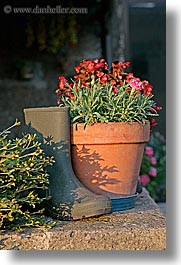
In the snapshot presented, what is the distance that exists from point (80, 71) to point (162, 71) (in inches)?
142

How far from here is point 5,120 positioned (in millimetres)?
4176

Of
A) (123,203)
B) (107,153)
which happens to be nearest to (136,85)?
(107,153)

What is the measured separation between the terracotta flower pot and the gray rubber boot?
2.0 inches

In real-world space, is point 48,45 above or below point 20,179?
above

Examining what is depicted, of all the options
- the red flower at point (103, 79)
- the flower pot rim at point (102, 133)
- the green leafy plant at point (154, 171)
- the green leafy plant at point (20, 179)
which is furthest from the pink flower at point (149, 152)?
the green leafy plant at point (20, 179)

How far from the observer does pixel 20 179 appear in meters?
1.12

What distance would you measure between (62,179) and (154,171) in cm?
257

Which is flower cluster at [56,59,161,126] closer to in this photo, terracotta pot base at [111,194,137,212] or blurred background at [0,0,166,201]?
terracotta pot base at [111,194,137,212]

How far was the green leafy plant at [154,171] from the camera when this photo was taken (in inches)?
146

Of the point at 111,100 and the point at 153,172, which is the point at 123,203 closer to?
the point at 111,100

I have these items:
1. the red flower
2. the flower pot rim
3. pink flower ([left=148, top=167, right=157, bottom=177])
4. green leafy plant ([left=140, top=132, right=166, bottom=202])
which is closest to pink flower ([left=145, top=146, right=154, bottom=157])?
green leafy plant ([left=140, top=132, right=166, bottom=202])

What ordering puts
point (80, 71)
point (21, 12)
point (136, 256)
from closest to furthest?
point (136, 256), point (80, 71), point (21, 12)

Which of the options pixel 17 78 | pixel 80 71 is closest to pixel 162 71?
pixel 17 78

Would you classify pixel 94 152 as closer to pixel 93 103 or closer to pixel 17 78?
pixel 93 103
